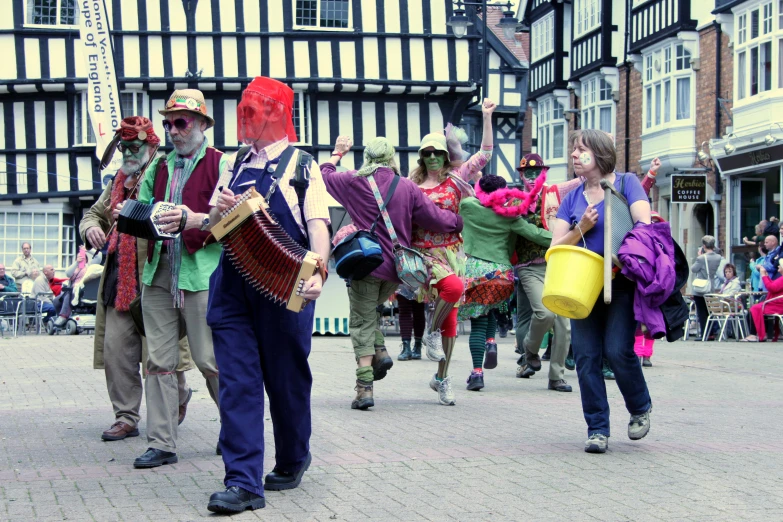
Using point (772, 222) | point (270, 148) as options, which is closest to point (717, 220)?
point (772, 222)

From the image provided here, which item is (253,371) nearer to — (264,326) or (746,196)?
(264,326)

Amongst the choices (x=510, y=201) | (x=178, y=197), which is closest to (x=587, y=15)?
(x=510, y=201)

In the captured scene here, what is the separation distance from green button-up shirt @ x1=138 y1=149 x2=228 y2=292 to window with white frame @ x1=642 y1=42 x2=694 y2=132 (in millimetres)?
28304

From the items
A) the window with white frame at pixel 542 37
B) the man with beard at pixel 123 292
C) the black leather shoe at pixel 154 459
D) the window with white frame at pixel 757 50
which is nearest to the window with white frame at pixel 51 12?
the window with white frame at pixel 757 50

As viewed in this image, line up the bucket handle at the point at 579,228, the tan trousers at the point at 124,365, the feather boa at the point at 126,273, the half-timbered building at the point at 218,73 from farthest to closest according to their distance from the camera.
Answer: the half-timbered building at the point at 218,73
the tan trousers at the point at 124,365
the feather boa at the point at 126,273
the bucket handle at the point at 579,228

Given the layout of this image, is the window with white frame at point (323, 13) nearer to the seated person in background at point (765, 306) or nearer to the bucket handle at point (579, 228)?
the seated person in background at point (765, 306)

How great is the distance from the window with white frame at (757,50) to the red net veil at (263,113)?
956 inches

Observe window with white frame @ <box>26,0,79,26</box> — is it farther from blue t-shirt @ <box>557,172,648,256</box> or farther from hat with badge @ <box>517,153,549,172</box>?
blue t-shirt @ <box>557,172,648,256</box>

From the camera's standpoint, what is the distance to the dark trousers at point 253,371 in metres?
5.30

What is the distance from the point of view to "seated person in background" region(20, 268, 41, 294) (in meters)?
26.1

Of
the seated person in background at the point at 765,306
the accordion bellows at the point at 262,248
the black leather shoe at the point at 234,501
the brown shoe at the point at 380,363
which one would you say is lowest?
the seated person in background at the point at 765,306

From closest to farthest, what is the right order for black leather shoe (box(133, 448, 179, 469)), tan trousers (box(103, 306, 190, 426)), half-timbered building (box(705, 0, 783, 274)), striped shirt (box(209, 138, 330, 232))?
striped shirt (box(209, 138, 330, 232))
black leather shoe (box(133, 448, 179, 469))
tan trousers (box(103, 306, 190, 426))
half-timbered building (box(705, 0, 783, 274))

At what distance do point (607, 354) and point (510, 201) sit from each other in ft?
12.5

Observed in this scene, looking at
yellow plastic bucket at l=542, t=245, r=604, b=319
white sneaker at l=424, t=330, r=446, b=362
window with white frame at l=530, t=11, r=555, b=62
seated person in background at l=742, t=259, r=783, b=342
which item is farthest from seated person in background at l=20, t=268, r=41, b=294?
window with white frame at l=530, t=11, r=555, b=62
